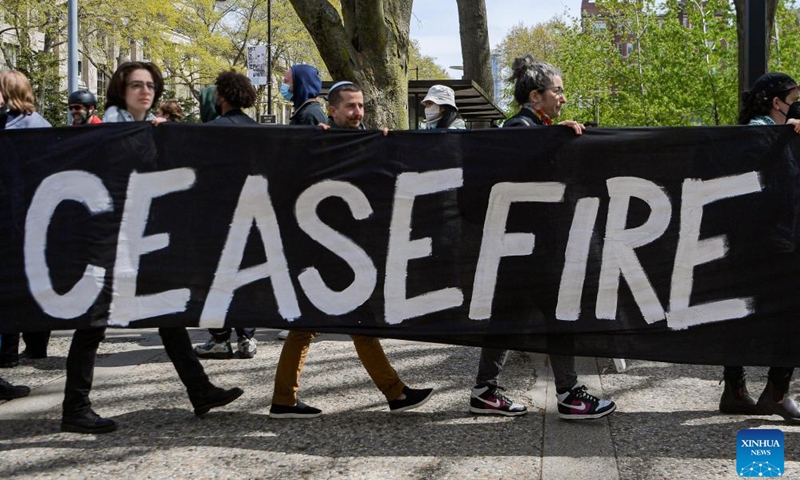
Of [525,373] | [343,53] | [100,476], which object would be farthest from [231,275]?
[343,53]

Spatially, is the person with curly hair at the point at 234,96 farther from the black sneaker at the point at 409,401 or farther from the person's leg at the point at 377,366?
the black sneaker at the point at 409,401

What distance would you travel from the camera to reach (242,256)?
4.77 m

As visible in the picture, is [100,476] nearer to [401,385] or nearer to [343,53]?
[401,385]

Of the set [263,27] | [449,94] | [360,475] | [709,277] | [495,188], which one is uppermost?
[263,27]

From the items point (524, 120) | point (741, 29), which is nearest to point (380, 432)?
point (524, 120)

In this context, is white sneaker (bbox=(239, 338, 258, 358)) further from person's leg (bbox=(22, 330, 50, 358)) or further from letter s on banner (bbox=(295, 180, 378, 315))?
letter s on banner (bbox=(295, 180, 378, 315))

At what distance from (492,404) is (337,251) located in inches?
46.7

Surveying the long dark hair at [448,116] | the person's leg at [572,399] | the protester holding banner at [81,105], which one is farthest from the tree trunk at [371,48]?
the person's leg at [572,399]

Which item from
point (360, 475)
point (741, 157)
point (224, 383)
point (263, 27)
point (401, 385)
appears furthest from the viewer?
point (263, 27)

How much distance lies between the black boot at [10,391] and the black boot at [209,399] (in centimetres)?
126

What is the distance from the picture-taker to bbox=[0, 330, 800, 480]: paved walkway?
4.07 metres

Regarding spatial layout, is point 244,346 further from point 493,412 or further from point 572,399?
point 572,399

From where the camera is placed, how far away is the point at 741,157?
4.59 metres

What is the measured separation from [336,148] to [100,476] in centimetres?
200
